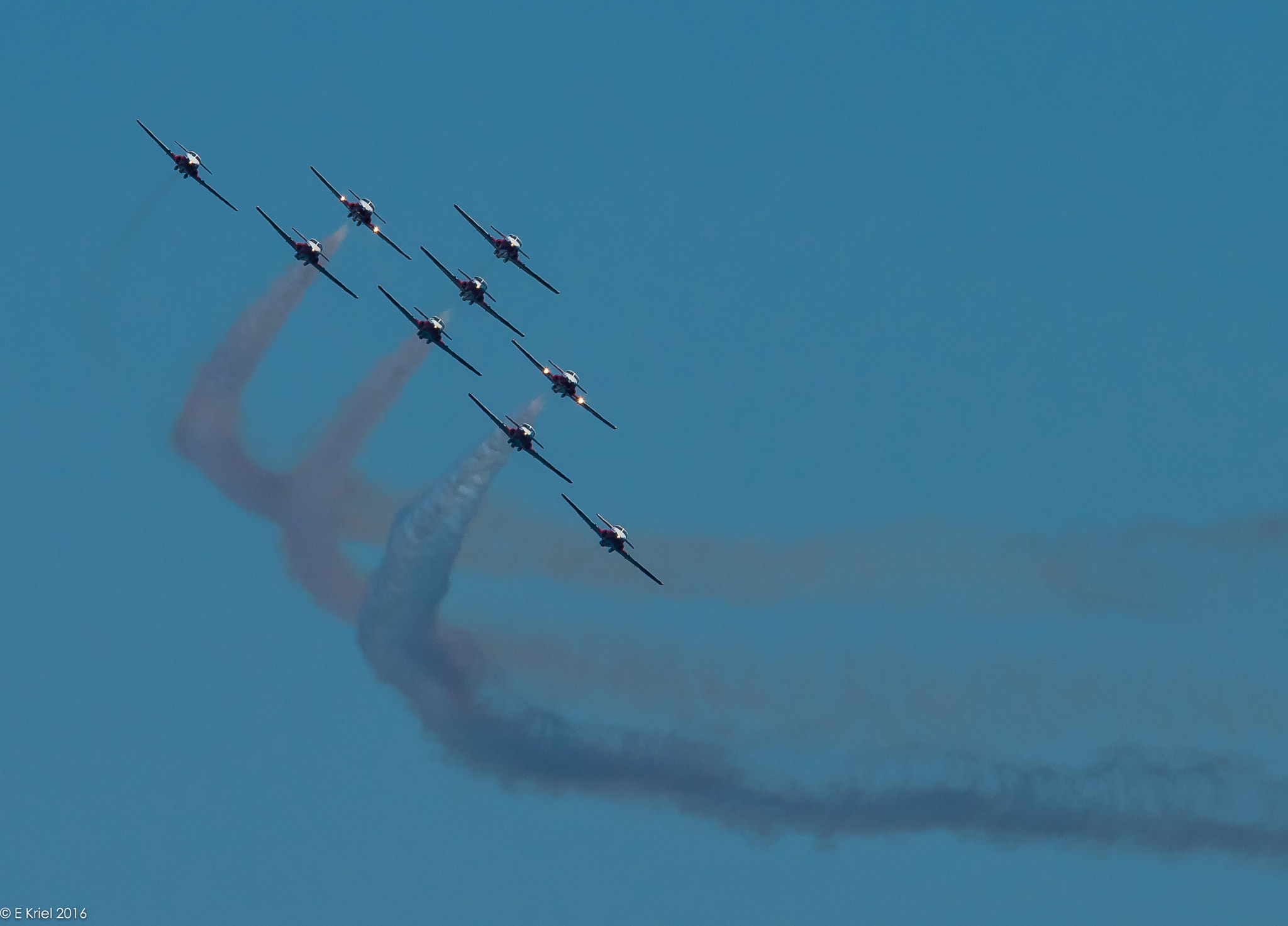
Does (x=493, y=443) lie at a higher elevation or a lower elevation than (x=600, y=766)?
higher

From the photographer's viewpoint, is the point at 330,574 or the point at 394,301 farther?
the point at 330,574

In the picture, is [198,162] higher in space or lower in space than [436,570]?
higher

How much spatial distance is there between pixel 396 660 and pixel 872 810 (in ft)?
86.8

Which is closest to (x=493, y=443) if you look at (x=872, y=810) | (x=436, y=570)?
(x=436, y=570)

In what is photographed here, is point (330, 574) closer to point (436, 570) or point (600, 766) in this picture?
point (436, 570)

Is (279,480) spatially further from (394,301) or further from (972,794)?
(972,794)

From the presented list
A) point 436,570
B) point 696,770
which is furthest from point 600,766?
Result: point 436,570

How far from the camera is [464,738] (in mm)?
130000

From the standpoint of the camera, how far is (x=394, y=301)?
124375 millimetres

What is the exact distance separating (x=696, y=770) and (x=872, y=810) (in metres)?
9.42

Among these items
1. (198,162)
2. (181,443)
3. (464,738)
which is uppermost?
(198,162)

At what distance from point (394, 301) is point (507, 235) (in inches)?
303

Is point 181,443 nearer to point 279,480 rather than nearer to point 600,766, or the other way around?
point 279,480

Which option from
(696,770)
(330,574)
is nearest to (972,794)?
(696,770)
